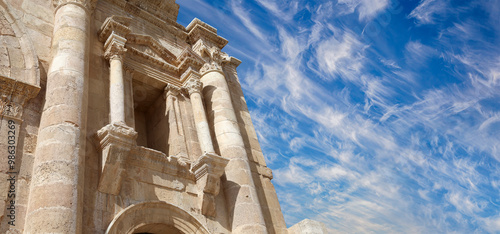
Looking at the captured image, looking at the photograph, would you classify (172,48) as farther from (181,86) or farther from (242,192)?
(242,192)

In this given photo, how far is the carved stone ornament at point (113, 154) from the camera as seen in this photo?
845 cm

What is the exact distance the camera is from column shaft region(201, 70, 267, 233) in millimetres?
10102

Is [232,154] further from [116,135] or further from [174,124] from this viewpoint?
[116,135]

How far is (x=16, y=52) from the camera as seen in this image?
30.7 ft

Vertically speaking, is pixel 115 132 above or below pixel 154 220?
above

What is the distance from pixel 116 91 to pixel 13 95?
8.12 ft

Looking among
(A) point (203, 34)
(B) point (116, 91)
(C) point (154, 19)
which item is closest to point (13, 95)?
(B) point (116, 91)

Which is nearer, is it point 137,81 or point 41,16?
point 41,16

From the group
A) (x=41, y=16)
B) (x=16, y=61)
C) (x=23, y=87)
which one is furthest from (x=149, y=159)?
(x=41, y=16)

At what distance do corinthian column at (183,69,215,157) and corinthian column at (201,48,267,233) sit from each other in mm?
695

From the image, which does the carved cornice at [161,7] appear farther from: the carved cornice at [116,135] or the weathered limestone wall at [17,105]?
the carved cornice at [116,135]

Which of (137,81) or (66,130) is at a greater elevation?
(137,81)

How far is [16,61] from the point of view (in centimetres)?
917

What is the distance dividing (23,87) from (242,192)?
19.5ft
